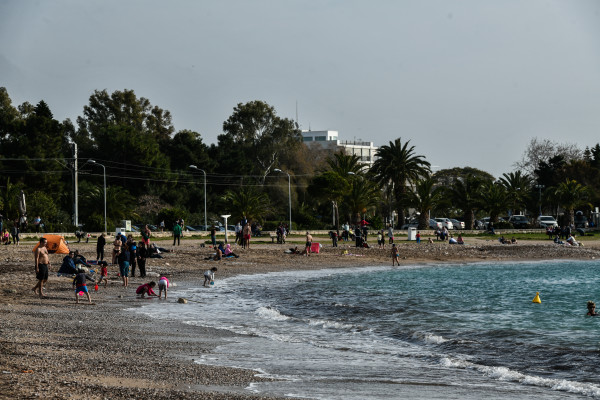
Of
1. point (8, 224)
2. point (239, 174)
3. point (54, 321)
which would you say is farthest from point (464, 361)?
point (239, 174)

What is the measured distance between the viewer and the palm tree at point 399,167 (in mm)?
69000

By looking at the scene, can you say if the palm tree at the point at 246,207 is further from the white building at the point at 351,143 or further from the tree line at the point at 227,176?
the white building at the point at 351,143

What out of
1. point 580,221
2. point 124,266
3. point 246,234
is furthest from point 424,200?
point 124,266

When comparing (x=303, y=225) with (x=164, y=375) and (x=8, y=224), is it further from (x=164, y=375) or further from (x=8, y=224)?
(x=164, y=375)

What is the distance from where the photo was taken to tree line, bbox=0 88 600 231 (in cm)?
6331

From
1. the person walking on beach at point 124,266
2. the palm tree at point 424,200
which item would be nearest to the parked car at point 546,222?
the palm tree at point 424,200

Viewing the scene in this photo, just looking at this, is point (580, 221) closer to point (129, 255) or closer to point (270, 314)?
point (129, 255)

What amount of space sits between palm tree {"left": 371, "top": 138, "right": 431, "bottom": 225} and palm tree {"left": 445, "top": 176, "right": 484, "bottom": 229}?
5441 mm

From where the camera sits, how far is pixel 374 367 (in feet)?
37.5

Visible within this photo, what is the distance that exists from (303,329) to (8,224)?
128 feet

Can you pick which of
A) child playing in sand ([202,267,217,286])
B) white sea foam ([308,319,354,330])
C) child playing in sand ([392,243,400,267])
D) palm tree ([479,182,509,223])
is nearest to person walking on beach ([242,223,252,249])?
child playing in sand ([392,243,400,267])

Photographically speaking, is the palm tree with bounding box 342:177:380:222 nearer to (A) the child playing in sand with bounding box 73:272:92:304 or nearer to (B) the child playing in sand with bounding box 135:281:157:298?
(B) the child playing in sand with bounding box 135:281:157:298

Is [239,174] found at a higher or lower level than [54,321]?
higher

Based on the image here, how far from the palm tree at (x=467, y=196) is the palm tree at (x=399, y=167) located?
17.8 ft
